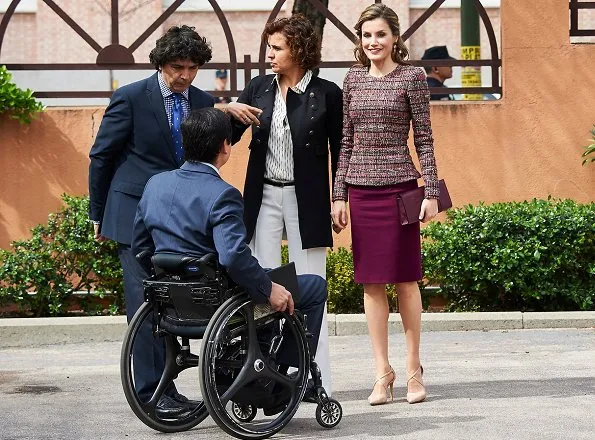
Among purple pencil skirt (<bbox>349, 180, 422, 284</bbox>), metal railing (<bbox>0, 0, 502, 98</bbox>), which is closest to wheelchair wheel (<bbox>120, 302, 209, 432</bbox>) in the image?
purple pencil skirt (<bbox>349, 180, 422, 284</bbox>)

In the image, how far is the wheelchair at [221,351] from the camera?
5.96 m

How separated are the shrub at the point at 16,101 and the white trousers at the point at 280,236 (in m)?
4.21

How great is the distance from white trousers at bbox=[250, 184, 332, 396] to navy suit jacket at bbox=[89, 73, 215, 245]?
0.52 meters

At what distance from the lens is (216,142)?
245 inches

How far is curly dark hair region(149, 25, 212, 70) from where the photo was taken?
259 inches

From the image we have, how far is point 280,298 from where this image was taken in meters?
6.04

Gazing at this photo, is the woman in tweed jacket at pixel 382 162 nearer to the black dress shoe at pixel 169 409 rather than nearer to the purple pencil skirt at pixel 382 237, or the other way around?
the purple pencil skirt at pixel 382 237

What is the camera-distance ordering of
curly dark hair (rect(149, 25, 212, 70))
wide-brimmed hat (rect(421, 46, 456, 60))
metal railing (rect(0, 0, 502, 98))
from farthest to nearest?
wide-brimmed hat (rect(421, 46, 456, 60))
metal railing (rect(0, 0, 502, 98))
curly dark hair (rect(149, 25, 212, 70))

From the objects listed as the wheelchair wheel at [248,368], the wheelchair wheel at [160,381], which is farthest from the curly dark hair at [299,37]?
the wheelchair wheel at [160,381]

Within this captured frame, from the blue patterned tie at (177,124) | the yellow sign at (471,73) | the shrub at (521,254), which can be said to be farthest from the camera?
the yellow sign at (471,73)

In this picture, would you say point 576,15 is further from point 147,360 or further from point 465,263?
point 147,360

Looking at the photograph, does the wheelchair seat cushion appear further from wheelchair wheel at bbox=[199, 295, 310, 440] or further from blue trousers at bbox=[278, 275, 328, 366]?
blue trousers at bbox=[278, 275, 328, 366]

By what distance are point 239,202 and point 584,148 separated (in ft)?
18.1

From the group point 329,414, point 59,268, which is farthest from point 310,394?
point 59,268
